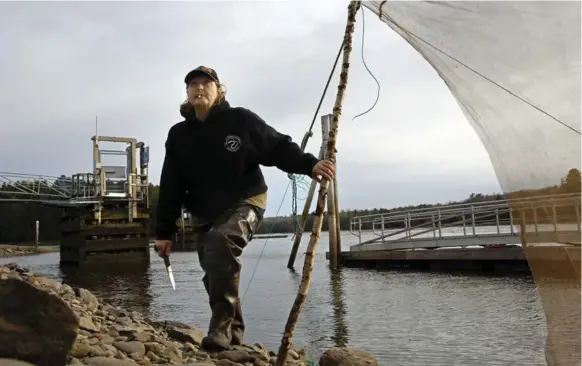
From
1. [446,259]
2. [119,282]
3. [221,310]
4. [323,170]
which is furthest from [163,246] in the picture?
[446,259]

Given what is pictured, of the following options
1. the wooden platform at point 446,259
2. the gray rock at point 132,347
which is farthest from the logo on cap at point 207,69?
the wooden platform at point 446,259

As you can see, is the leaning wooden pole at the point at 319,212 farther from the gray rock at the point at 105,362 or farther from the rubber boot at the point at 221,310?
the gray rock at the point at 105,362

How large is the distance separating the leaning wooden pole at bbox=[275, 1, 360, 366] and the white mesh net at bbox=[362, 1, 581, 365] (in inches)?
14.7

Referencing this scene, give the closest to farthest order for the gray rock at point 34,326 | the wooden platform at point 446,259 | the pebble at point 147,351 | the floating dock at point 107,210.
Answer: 1. the gray rock at point 34,326
2. the pebble at point 147,351
3. the wooden platform at point 446,259
4. the floating dock at point 107,210

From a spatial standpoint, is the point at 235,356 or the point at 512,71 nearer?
the point at 512,71

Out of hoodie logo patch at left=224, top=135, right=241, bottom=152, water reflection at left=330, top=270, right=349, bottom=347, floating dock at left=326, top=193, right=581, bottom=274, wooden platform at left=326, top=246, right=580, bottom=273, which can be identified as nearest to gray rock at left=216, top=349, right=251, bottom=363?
hoodie logo patch at left=224, top=135, right=241, bottom=152

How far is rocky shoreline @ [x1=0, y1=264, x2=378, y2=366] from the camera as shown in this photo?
3279 mm

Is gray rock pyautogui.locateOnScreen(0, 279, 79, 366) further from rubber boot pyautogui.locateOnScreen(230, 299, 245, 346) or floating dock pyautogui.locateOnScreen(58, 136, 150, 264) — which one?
floating dock pyautogui.locateOnScreen(58, 136, 150, 264)

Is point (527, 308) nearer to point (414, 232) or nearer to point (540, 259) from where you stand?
point (540, 259)

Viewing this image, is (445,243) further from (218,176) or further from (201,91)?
(201,91)

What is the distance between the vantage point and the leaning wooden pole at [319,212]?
3.40m

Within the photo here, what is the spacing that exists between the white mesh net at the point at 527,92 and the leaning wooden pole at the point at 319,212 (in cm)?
37

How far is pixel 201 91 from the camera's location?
13.0 feet

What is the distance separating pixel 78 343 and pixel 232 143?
6.74 ft
